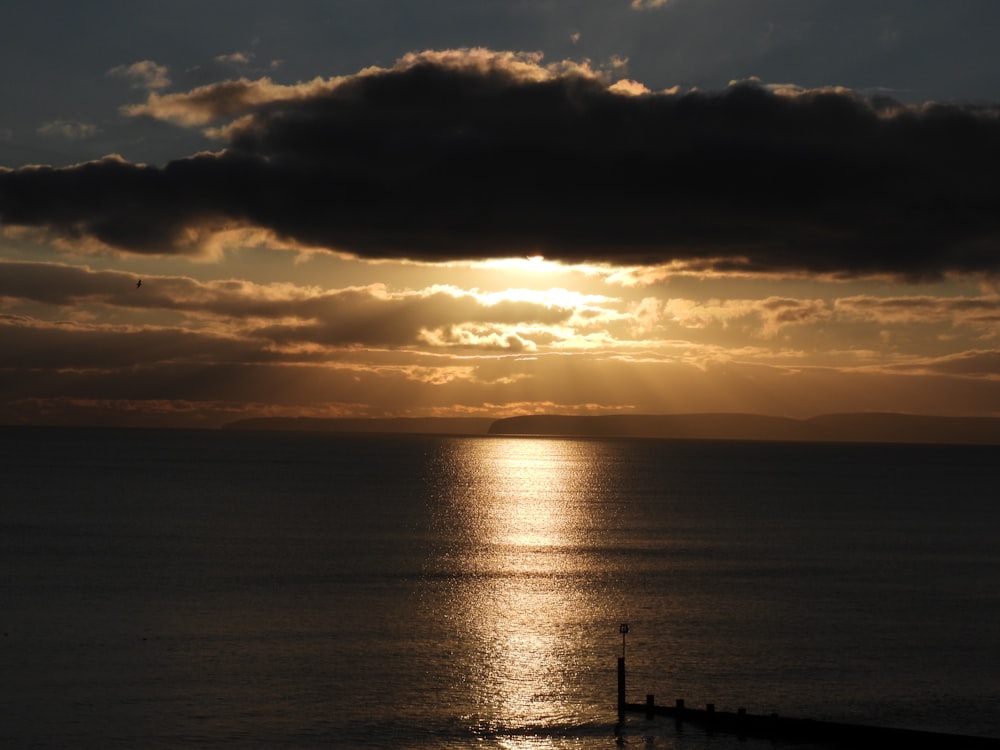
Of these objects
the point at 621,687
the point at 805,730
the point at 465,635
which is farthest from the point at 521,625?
the point at 805,730

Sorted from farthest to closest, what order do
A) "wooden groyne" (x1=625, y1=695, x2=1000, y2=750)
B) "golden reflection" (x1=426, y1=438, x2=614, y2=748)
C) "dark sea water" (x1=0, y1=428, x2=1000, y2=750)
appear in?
"golden reflection" (x1=426, y1=438, x2=614, y2=748), "dark sea water" (x1=0, y1=428, x2=1000, y2=750), "wooden groyne" (x1=625, y1=695, x2=1000, y2=750)

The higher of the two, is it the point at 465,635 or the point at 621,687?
the point at 621,687

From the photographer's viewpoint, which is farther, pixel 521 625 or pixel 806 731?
pixel 521 625

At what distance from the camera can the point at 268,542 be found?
128500 mm

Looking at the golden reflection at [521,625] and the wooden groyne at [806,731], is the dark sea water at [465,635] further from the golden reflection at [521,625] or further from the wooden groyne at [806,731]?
the wooden groyne at [806,731]

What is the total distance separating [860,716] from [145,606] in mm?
53408

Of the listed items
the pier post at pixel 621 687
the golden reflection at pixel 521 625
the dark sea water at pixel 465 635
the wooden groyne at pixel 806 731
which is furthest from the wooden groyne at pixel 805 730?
the golden reflection at pixel 521 625

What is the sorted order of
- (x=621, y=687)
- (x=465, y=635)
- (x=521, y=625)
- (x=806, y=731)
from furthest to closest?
(x=521, y=625) < (x=465, y=635) < (x=621, y=687) < (x=806, y=731)

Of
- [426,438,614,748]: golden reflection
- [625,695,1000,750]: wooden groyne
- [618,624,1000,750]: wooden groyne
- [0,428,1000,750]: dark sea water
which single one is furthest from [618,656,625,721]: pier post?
[426,438,614,748]: golden reflection

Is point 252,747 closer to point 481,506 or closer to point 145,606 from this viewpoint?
point 145,606

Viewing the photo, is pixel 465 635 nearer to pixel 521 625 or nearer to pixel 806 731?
pixel 521 625

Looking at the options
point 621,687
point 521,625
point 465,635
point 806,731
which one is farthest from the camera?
point 521,625

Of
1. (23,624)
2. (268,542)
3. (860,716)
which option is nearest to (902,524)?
(268,542)

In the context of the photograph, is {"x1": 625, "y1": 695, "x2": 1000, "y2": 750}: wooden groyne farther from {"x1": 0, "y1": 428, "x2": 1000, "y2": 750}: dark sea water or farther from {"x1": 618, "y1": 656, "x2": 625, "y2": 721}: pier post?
{"x1": 618, "y1": 656, "x2": 625, "y2": 721}: pier post
